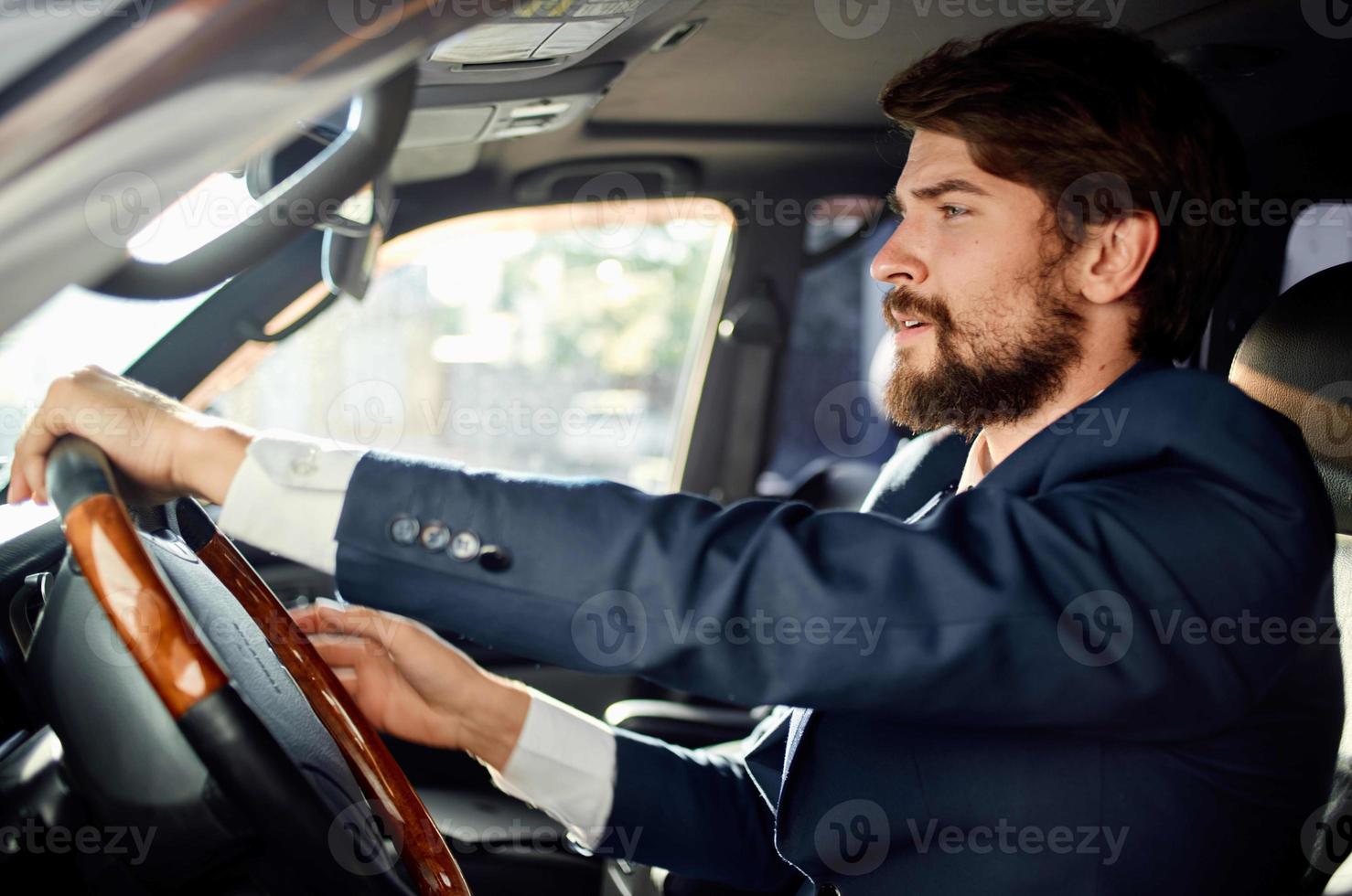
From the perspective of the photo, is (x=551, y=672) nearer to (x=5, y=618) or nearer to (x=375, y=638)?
(x=375, y=638)

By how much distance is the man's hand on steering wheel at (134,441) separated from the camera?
0.77m

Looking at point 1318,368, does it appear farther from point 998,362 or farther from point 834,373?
point 834,373

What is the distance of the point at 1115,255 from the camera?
1229 mm

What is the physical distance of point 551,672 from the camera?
2.37m

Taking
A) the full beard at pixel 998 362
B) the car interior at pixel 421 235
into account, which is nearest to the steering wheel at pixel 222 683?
the car interior at pixel 421 235

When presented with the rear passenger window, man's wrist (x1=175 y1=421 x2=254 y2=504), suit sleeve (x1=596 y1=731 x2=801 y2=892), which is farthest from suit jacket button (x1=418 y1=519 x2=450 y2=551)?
the rear passenger window

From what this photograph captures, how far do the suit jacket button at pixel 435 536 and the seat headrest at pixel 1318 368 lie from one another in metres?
1.02

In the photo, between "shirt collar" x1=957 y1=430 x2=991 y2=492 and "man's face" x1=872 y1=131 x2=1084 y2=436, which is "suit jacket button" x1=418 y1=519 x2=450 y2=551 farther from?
"shirt collar" x1=957 y1=430 x2=991 y2=492

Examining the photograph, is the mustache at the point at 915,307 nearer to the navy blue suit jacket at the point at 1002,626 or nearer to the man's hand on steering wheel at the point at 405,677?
the navy blue suit jacket at the point at 1002,626

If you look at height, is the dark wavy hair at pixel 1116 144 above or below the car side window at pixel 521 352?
above

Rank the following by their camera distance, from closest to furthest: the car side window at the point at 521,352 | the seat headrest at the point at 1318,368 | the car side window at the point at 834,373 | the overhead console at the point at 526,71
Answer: the seat headrest at the point at 1318,368 < the overhead console at the point at 526,71 < the car side window at the point at 834,373 < the car side window at the point at 521,352

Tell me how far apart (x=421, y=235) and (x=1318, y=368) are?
1.55 metres

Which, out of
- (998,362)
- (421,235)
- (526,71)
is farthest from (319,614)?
(421,235)

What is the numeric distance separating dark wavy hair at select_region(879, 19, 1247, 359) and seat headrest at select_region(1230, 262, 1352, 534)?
12cm
